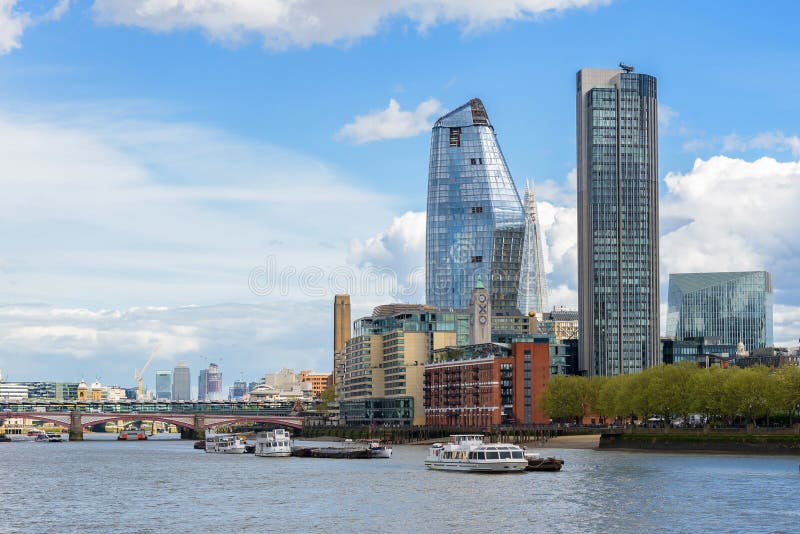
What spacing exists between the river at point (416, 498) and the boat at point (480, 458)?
2534 millimetres

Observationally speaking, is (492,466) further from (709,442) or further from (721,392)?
(721,392)

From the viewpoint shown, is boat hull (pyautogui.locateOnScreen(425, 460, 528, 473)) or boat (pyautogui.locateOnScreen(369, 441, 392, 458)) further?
boat (pyautogui.locateOnScreen(369, 441, 392, 458))

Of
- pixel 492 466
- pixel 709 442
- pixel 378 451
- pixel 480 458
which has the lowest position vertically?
pixel 378 451

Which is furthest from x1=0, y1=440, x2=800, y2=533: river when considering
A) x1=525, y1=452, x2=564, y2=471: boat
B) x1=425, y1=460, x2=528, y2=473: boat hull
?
x1=425, y1=460, x2=528, y2=473: boat hull

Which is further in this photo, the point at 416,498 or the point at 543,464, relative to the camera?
the point at 543,464

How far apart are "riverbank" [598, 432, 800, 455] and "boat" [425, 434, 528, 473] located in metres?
33.7

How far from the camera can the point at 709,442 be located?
168750 millimetres

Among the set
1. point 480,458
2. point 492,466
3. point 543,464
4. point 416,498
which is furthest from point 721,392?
point 416,498

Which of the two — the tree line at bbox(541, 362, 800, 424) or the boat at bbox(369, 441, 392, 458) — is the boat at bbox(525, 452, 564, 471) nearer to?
the tree line at bbox(541, 362, 800, 424)

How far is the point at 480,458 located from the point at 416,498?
33556mm

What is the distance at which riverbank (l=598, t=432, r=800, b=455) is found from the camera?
160 metres

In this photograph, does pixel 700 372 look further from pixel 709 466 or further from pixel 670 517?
pixel 670 517

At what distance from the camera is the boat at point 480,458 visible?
143 meters

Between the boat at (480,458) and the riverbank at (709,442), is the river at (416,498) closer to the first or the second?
the boat at (480,458)
